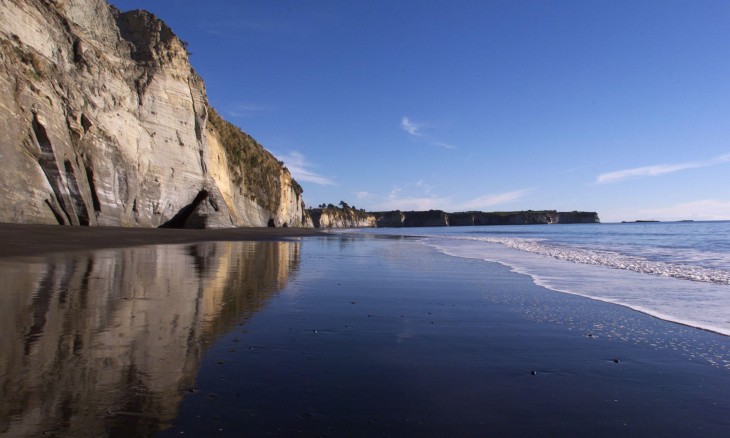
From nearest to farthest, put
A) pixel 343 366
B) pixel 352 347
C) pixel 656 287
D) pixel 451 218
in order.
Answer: pixel 343 366 < pixel 352 347 < pixel 656 287 < pixel 451 218

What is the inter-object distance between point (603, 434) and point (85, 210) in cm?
2448

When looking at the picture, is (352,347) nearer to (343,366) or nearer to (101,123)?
(343,366)

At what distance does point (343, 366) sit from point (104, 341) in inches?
87.6

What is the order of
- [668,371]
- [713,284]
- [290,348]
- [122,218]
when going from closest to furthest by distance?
[668,371] < [290,348] < [713,284] < [122,218]

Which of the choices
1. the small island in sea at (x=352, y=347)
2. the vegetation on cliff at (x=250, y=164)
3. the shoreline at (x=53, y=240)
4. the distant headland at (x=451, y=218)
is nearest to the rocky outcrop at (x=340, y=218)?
the distant headland at (x=451, y=218)

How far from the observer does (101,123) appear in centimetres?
2600

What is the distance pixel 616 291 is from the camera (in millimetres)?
8609

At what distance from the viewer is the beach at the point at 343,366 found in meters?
2.76

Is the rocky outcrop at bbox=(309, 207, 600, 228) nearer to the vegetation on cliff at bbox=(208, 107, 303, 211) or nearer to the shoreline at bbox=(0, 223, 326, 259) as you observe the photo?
the vegetation on cliff at bbox=(208, 107, 303, 211)

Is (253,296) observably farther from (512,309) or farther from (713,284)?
(713,284)

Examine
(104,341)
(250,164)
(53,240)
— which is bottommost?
(104,341)

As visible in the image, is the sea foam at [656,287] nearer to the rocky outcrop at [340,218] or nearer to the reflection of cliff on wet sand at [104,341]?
the reflection of cliff on wet sand at [104,341]

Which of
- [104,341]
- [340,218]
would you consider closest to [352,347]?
[104,341]

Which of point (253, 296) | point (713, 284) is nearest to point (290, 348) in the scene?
point (253, 296)
